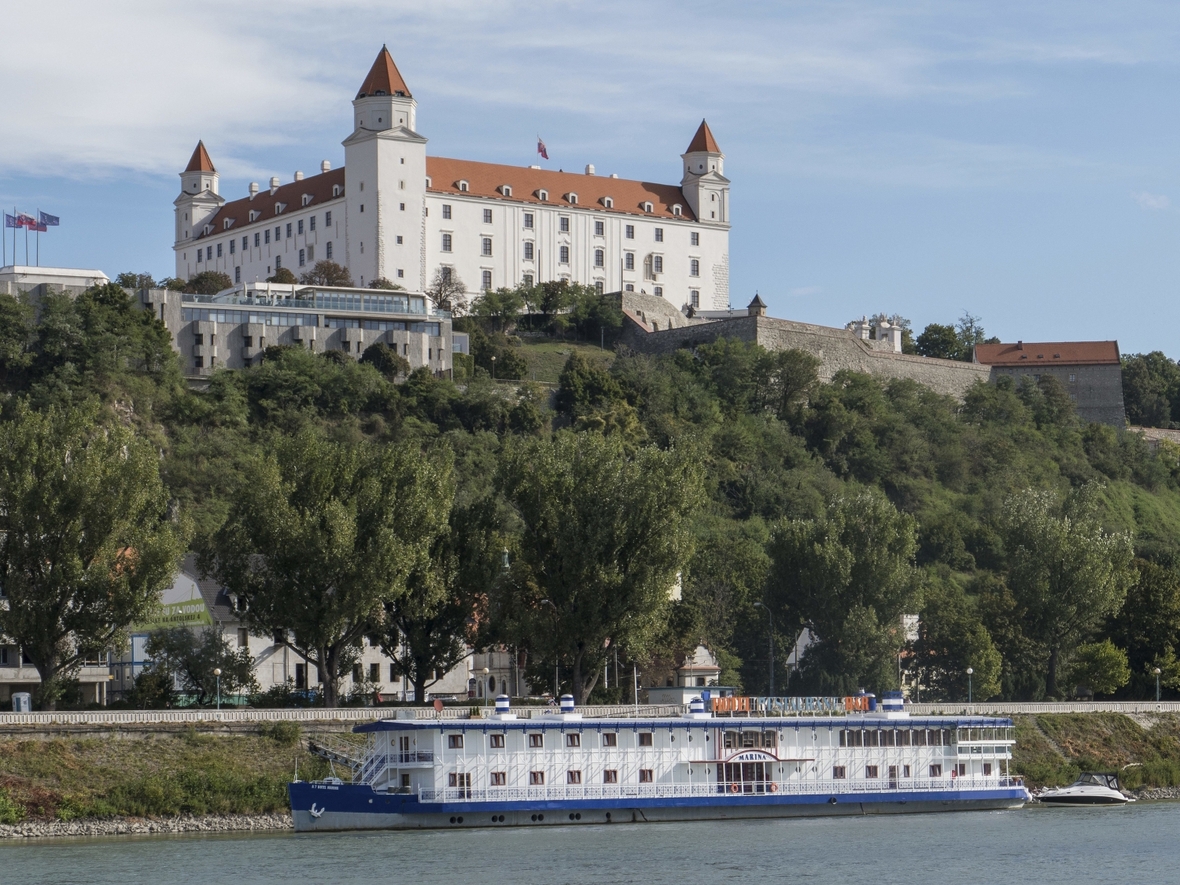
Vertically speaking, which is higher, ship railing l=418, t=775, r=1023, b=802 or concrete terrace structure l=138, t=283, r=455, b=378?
concrete terrace structure l=138, t=283, r=455, b=378

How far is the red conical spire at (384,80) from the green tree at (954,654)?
55336mm

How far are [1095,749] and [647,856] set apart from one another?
24.9 meters

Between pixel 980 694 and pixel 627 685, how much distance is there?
559 inches

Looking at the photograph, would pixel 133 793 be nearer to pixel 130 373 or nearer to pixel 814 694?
pixel 814 694

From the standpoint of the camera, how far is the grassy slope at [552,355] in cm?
10681

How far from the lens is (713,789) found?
169 feet

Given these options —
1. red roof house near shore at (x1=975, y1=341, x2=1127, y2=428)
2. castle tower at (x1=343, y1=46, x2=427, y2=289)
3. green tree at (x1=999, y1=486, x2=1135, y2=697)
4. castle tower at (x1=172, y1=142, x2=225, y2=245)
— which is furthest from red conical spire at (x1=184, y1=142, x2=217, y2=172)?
green tree at (x1=999, y1=486, x2=1135, y2=697)

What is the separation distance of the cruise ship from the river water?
1114mm

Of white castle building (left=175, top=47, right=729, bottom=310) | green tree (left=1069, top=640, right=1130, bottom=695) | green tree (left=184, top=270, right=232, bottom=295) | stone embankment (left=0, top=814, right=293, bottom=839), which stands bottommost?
stone embankment (left=0, top=814, right=293, bottom=839)

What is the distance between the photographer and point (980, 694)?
6900cm

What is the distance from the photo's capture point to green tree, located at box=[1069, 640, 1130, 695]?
6788 centimetres

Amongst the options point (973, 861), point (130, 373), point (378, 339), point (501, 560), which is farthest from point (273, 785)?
point (378, 339)

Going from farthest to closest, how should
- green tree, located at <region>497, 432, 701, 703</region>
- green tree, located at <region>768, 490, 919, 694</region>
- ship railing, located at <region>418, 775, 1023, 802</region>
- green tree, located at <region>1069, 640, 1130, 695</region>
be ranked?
green tree, located at <region>1069, 640, 1130, 695</region> < green tree, located at <region>768, 490, 919, 694</region> < green tree, located at <region>497, 432, 701, 703</region> < ship railing, located at <region>418, 775, 1023, 802</region>

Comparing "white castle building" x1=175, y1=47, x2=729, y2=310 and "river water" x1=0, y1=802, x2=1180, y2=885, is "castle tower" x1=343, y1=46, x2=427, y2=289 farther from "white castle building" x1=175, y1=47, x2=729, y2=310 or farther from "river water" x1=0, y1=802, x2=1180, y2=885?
"river water" x1=0, y1=802, x2=1180, y2=885
